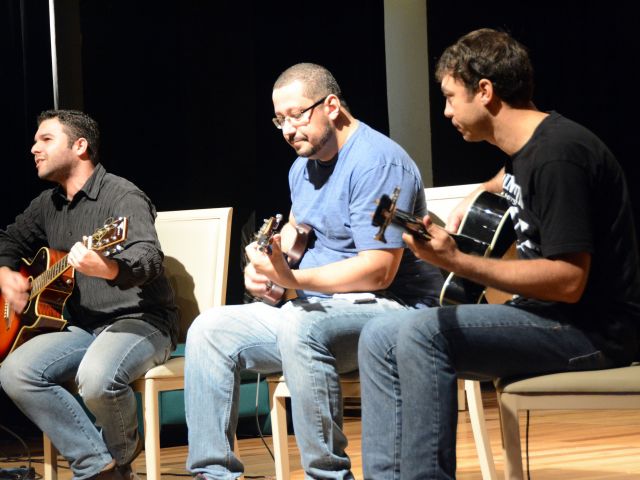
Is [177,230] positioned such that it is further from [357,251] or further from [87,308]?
[357,251]

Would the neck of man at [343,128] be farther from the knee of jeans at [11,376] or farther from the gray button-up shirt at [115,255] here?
the knee of jeans at [11,376]

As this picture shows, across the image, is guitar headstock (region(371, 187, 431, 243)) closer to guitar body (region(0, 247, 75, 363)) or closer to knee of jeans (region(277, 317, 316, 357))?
knee of jeans (region(277, 317, 316, 357))

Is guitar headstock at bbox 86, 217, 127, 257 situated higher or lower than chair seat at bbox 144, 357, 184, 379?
higher

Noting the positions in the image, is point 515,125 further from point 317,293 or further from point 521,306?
point 317,293

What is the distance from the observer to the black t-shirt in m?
1.87

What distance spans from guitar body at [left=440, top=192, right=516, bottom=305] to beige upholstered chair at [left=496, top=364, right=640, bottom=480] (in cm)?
26

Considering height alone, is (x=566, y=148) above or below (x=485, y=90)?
below

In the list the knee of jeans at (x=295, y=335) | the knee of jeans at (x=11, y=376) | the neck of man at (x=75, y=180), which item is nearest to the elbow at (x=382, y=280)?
the knee of jeans at (x=295, y=335)

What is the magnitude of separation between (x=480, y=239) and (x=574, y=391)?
0.43 m

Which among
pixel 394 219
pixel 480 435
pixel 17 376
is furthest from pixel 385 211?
pixel 17 376

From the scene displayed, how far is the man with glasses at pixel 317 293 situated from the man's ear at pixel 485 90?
47cm

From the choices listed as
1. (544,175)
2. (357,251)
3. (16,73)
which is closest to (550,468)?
(357,251)

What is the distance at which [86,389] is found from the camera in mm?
2771

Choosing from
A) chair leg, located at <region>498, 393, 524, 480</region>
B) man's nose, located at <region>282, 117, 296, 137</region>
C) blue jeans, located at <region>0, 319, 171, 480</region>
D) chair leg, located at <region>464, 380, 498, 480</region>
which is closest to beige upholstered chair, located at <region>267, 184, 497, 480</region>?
chair leg, located at <region>464, 380, 498, 480</region>
